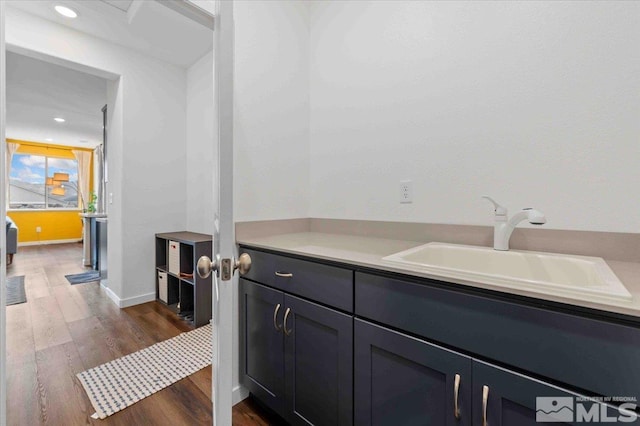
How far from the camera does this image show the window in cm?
652

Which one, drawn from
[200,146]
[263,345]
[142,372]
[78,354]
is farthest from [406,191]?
[78,354]

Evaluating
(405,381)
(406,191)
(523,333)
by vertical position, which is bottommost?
(405,381)

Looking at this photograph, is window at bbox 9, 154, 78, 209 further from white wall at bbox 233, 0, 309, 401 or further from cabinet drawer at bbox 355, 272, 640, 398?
cabinet drawer at bbox 355, 272, 640, 398

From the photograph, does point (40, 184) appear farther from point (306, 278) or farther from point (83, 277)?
point (306, 278)

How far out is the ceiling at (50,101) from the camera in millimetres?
3254

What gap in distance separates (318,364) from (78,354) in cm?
192

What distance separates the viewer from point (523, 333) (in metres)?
0.69

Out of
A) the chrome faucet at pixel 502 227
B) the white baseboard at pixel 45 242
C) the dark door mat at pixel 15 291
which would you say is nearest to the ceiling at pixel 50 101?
the white baseboard at pixel 45 242

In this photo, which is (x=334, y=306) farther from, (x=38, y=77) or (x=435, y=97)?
(x=38, y=77)

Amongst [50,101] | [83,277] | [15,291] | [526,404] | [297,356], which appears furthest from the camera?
[50,101]

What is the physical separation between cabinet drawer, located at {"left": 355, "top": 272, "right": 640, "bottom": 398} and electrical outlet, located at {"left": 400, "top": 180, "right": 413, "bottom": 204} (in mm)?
682

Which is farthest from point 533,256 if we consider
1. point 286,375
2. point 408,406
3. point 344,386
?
point 286,375

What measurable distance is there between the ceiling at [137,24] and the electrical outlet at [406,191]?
6.68 ft

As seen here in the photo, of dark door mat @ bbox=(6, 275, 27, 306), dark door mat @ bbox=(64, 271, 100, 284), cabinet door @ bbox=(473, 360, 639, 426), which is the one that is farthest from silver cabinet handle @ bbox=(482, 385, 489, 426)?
dark door mat @ bbox=(64, 271, 100, 284)
